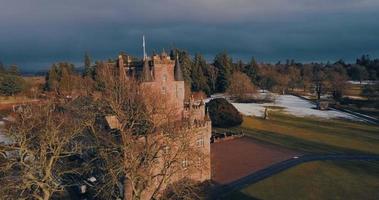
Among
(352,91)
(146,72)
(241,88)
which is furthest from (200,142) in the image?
(352,91)

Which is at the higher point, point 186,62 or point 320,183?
point 186,62

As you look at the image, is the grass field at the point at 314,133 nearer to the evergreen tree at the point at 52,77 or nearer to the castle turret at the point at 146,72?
the castle turret at the point at 146,72

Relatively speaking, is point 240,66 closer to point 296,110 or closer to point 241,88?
point 241,88

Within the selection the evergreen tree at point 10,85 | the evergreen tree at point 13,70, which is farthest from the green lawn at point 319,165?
the evergreen tree at point 13,70

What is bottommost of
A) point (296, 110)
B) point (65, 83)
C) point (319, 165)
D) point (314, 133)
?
point (319, 165)

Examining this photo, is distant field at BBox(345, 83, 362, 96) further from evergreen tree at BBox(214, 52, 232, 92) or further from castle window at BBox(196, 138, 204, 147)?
castle window at BBox(196, 138, 204, 147)

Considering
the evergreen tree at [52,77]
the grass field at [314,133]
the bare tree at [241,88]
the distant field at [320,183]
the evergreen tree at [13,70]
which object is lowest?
the distant field at [320,183]

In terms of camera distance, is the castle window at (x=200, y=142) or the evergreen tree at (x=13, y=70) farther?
the evergreen tree at (x=13, y=70)
